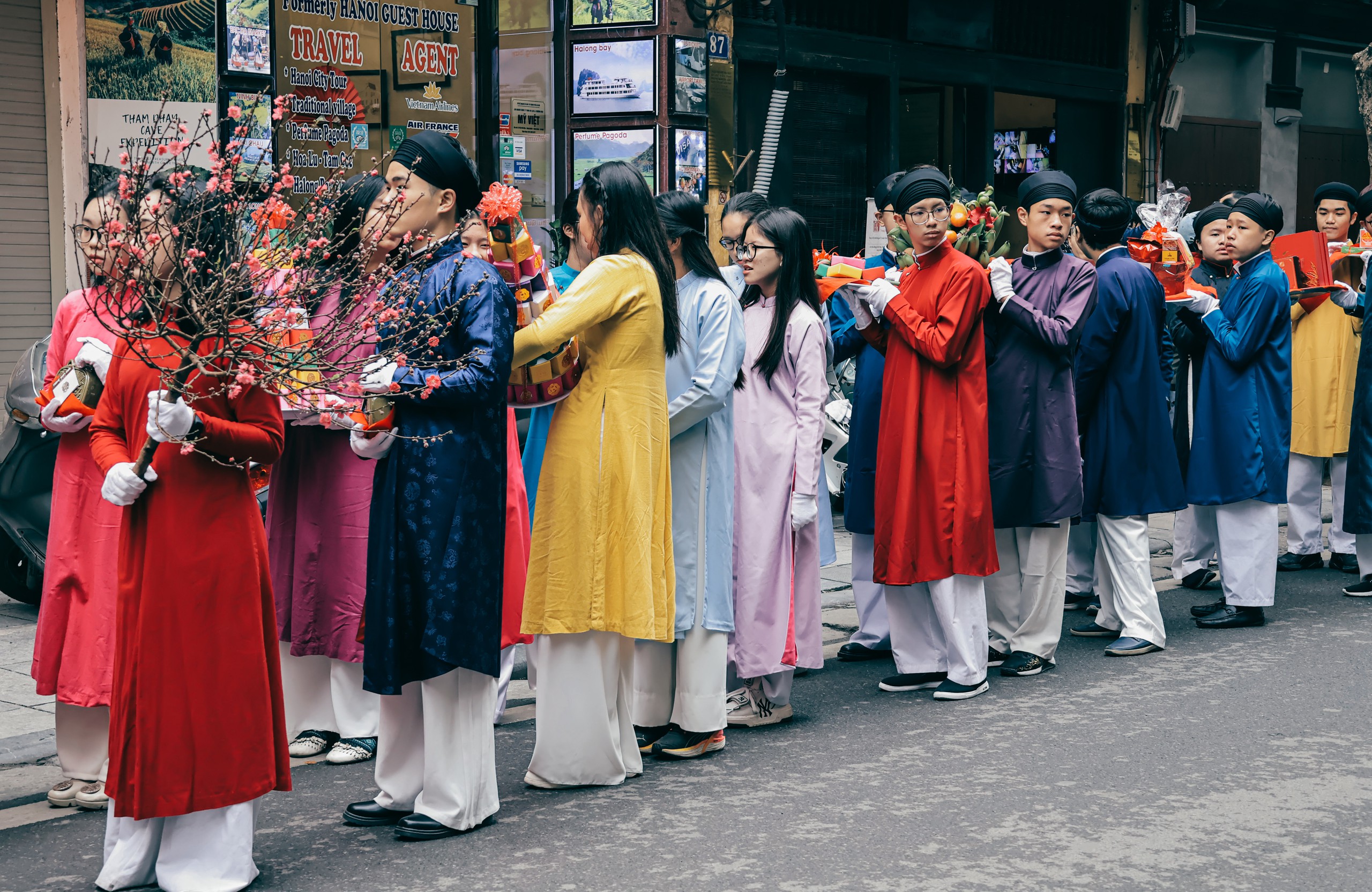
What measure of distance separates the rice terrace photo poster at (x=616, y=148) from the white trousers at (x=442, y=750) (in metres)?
7.26

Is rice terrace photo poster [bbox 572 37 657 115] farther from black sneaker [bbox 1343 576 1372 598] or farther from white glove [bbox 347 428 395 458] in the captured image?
white glove [bbox 347 428 395 458]

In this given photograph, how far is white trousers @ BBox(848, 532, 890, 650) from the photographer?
6.54 metres

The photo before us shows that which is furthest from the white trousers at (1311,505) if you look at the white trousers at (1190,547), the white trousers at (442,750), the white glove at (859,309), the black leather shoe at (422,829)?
the black leather shoe at (422,829)

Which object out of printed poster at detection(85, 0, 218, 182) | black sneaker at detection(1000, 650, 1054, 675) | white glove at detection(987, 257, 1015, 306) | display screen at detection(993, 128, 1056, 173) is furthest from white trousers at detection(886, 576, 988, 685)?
display screen at detection(993, 128, 1056, 173)

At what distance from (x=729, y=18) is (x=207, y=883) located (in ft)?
29.5

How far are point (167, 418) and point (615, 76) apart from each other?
8.07m

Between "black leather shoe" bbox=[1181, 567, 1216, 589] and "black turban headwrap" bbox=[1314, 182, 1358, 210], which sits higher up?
"black turban headwrap" bbox=[1314, 182, 1358, 210]

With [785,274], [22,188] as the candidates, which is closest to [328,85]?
[22,188]

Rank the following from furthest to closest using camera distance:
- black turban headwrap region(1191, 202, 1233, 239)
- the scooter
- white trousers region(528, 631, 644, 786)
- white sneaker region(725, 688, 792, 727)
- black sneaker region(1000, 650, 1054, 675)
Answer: black turban headwrap region(1191, 202, 1233, 239) → the scooter → black sneaker region(1000, 650, 1054, 675) → white sneaker region(725, 688, 792, 727) → white trousers region(528, 631, 644, 786)

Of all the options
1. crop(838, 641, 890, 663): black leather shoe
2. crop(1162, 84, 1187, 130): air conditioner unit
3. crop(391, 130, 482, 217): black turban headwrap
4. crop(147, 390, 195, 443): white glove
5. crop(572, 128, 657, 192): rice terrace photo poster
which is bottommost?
crop(838, 641, 890, 663): black leather shoe

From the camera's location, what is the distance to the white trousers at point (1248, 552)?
7031 mm

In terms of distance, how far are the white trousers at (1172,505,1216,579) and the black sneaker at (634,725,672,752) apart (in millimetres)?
3964

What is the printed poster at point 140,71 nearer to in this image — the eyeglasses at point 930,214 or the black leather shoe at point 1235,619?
the eyeglasses at point 930,214

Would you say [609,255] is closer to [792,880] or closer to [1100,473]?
[792,880]
